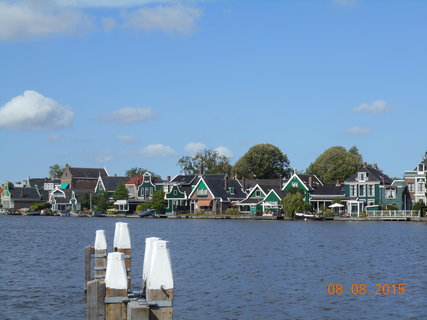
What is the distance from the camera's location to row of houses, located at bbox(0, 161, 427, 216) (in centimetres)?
11550

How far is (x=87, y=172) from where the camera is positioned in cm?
18762

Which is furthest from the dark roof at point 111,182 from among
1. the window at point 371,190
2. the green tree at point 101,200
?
the window at point 371,190

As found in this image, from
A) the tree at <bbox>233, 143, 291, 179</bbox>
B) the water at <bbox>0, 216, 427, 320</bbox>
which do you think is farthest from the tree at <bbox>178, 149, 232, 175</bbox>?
the water at <bbox>0, 216, 427, 320</bbox>

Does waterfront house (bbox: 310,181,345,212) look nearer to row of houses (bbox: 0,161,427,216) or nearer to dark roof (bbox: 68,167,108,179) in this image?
row of houses (bbox: 0,161,427,216)

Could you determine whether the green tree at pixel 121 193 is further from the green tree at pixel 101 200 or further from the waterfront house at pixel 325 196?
the waterfront house at pixel 325 196

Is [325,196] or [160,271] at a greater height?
[325,196]

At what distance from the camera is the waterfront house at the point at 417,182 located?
115188mm

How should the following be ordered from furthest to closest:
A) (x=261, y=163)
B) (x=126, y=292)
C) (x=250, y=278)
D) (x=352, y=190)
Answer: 1. (x=261, y=163)
2. (x=352, y=190)
3. (x=250, y=278)
4. (x=126, y=292)

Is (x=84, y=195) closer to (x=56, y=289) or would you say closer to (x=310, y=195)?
(x=310, y=195)

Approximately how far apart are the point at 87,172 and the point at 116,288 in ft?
576

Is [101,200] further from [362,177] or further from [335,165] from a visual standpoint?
[362,177]

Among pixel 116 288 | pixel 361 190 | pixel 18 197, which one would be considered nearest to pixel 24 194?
pixel 18 197

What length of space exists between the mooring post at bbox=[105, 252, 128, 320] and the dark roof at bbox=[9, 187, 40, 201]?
17298 cm

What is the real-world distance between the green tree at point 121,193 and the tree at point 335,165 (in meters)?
42.2
